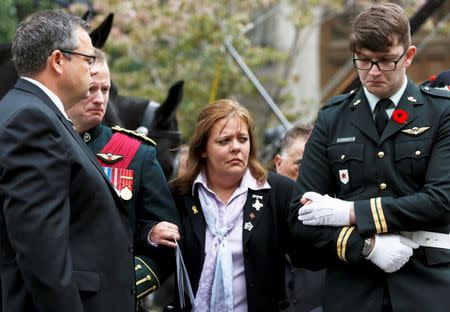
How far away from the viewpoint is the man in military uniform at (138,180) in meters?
4.47

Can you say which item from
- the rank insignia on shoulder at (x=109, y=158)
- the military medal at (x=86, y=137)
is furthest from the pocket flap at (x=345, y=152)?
the military medal at (x=86, y=137)

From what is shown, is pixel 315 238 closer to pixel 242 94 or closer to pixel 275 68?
pixel 242 94

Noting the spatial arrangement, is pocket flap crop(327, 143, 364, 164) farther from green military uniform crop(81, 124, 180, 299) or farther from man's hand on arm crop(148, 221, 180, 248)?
green military uniform crop(81, 124, 180, 299)

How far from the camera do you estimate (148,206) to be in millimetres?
4559

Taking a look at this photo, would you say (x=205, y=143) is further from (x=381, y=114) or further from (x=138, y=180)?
(x=381, y=114)

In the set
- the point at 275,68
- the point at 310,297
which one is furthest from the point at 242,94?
the point at 310,297

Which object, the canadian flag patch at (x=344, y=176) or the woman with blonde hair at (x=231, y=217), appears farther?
the woman with blonde hair at (x=231, y=217)

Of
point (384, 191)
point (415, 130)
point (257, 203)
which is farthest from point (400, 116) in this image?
point (257, 203)

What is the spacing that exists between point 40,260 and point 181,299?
4.05ft

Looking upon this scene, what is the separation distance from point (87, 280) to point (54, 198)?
40cm

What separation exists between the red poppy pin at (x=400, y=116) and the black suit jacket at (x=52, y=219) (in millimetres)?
1242

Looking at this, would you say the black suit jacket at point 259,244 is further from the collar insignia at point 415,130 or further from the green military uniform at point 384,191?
the collar insignia at point 415,130

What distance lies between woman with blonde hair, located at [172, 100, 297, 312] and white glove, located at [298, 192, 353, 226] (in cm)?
54

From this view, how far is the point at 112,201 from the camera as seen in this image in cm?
383
